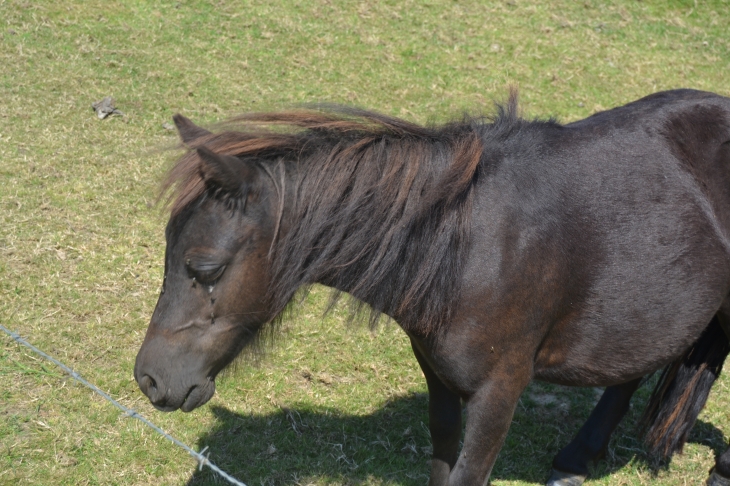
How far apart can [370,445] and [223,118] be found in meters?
4.52

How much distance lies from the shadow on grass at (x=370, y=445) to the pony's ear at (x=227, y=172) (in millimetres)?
2007

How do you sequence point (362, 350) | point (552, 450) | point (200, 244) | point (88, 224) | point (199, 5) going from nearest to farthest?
point (200, 244), point (552, 450), point (362, 350), point (88, 224), point (199, 5)

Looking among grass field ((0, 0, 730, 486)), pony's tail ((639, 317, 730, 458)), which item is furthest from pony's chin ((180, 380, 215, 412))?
pony's tail ((639, 317, 730, 458))

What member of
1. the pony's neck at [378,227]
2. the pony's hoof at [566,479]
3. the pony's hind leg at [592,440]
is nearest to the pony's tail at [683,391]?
the pony's hind leg at [592,440]

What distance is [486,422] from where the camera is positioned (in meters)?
3.12

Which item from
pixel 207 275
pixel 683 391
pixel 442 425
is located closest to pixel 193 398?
pixel 207 275

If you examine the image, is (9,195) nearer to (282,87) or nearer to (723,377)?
(282,87)

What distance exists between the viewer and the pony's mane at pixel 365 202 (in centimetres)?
276

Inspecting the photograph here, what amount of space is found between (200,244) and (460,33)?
8.28 meters

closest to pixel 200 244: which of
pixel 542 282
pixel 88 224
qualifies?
pixel 542 282

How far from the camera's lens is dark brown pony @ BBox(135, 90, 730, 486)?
2.75m

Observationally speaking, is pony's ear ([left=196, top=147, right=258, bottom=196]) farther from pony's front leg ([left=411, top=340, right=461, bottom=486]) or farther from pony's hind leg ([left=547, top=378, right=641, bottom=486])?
pony's hind leg ([left=547, top=378, right=641, bottom=486])

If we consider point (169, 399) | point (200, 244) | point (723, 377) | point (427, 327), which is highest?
point (200, 244)

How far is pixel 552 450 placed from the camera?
456cm
